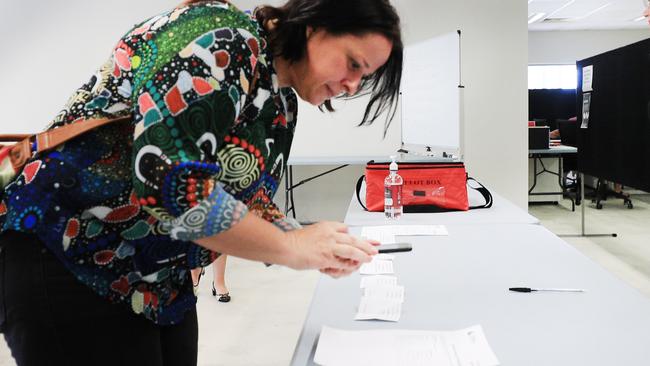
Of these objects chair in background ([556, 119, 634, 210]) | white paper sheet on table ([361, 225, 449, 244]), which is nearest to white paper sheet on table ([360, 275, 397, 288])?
white paper sheet on table ([361, 225, 449, 244])

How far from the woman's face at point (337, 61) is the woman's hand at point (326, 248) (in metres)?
0.22

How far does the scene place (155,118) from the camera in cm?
61

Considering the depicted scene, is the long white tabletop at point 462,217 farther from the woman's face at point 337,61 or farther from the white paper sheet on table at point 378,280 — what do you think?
the woman's face at point 337,61

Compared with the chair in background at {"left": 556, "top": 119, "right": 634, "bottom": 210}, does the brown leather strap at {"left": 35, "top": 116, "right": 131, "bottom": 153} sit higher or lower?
higher

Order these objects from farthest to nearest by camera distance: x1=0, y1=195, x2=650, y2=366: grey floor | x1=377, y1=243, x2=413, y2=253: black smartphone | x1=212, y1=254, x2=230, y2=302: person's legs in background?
x1=212, y1=254, x2=230, y2=302: person's legs in background
x1=0, y1=195, x2=650, y2=366: grey floor
x1=377, y1=243, x2=413, y2=253: black smartphone

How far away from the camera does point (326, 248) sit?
2.54 feet

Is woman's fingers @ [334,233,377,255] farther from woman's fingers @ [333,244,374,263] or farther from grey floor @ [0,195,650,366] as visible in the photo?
grey floor @ [0,195,650,366]

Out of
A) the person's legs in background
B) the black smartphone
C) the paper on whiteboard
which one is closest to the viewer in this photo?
the black smartphone

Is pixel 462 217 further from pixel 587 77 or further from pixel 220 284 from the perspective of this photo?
pixel 587 77

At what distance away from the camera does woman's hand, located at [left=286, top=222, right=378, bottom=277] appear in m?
0.74

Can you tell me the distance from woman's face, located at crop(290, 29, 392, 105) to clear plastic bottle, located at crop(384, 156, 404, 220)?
1.36 m

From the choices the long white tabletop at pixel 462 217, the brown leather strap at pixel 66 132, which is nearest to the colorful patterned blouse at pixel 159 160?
the brown leather strap at pixel 66 132

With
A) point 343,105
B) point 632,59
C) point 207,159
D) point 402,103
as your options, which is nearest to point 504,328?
point 207,159

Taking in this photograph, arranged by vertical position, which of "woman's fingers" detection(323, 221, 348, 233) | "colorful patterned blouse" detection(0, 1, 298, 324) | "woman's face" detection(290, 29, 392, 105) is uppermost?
"woman's face" detection(290, 29, 392, 105)
